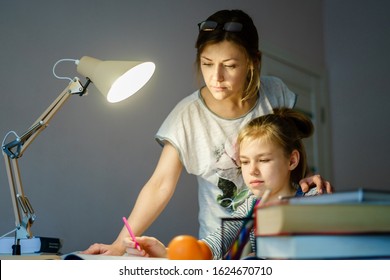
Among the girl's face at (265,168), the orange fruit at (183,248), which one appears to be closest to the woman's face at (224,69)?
the girl's face at (265,168)

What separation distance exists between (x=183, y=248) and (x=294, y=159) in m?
0.50

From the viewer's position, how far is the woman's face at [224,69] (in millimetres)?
1237

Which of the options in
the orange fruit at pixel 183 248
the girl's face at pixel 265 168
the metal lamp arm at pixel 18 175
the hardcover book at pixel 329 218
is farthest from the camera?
the girl's face at pixel 265 168

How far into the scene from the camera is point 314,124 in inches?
58.1

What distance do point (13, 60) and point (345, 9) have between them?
0.86 m

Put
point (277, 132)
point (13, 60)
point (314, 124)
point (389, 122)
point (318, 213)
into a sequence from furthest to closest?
1. point (389, 122)
2. point (314, 124)
3. point (277, 132)
4. point (13, 60)
5. point (318, 213)

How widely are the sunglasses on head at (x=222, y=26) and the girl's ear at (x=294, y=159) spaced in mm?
286

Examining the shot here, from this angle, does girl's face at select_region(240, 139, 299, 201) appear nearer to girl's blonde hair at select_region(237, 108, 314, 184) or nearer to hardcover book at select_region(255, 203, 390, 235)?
girl's blonde hair at select_region(237, 108, 314, 184)

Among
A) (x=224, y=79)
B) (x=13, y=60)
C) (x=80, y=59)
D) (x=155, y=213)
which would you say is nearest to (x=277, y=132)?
(x=224, y=79)

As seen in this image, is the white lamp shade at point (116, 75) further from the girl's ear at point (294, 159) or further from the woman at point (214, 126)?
the girl's ear at point (294, 159)

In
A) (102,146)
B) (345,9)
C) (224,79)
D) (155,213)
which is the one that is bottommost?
(155,213)

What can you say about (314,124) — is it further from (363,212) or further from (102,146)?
(363,212)

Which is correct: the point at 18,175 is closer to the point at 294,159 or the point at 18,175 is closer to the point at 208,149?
the point at 208,149

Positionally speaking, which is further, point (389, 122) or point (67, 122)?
point (389, 122)
